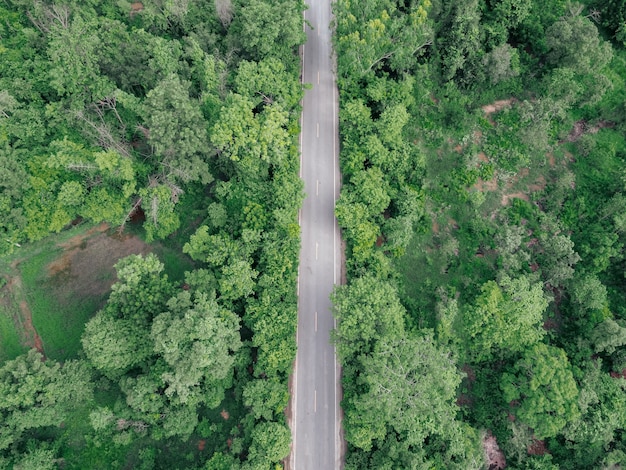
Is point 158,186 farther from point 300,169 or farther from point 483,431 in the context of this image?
point 483,431

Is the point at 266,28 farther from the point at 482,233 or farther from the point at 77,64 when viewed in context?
the point at 482,233

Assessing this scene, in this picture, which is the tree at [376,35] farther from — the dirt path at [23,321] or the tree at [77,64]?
the dirt path at [23,321]

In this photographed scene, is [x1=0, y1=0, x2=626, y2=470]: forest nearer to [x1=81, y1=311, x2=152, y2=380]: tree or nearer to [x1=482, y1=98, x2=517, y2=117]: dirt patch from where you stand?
[x1=81, y1=311, x2=152, y2=380]: tree

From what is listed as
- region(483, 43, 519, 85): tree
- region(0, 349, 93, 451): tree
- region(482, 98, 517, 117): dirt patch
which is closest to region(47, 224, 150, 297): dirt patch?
region(0, 349, 93, 451): tree

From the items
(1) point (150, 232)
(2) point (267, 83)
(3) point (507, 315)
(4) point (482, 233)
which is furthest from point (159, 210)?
(3) point (507, 315)

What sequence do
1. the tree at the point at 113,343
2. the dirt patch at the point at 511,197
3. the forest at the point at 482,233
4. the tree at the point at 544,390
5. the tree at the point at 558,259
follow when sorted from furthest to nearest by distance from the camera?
the dirt patch at the point at 511,197
the tree at the point at 558,259
the forest at the point at 482,233
the tree at the point at 544,390
the tree at the point at 113,343

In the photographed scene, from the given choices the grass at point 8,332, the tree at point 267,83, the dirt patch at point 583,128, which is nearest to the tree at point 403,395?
the tree at point 267,83
